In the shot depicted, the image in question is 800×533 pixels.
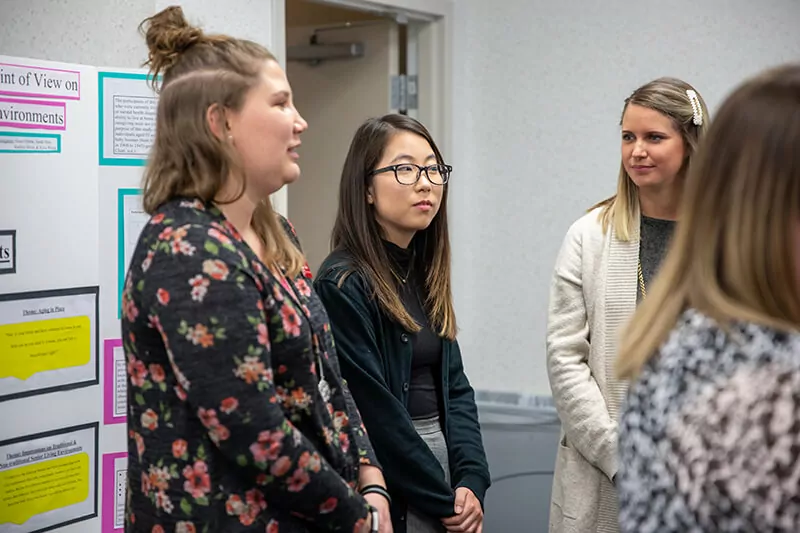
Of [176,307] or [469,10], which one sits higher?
[469,10]

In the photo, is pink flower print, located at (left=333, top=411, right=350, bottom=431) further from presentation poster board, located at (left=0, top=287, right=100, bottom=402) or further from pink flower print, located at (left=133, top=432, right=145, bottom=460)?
presentation poster board, located at (left=0, top=287, right=100, bottom=402)

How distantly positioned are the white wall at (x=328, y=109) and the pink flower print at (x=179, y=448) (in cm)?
266

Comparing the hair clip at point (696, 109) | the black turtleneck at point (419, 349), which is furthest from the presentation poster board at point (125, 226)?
the hair clip at point (696, 109)

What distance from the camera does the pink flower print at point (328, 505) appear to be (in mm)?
1337

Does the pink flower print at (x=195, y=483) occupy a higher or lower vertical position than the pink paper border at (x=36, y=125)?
lower

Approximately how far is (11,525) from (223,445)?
34.4 inches

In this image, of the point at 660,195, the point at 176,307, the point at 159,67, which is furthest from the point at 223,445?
the point at 660,195

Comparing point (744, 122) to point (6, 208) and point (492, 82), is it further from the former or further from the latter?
point (492, 82)

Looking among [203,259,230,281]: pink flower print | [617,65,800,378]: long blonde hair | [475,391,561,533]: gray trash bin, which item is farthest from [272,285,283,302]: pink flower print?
[475,391,561,533]: gray trash bin

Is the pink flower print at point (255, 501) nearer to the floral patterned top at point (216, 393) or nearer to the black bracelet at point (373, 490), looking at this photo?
the floral patterned top at point (216, 393)

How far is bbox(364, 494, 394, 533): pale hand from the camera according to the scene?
1.52 metres

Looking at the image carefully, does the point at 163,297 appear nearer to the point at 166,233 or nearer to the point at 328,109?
the point at 166,233

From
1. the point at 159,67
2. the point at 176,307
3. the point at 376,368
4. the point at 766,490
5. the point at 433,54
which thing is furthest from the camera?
the point at 433,54

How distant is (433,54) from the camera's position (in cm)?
381
